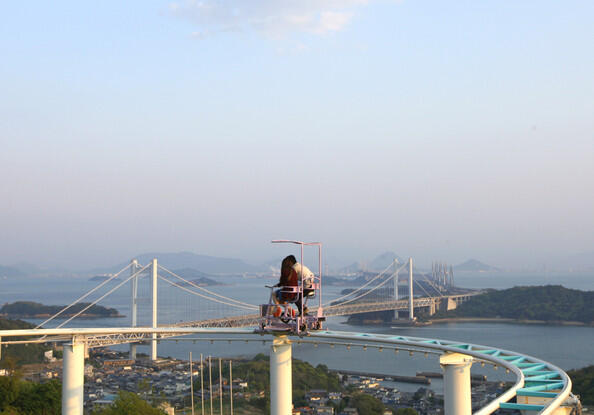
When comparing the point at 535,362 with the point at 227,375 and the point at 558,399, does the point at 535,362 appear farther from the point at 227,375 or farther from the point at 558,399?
the point at 227,375

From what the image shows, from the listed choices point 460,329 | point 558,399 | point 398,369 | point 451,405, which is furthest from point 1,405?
point 460,329

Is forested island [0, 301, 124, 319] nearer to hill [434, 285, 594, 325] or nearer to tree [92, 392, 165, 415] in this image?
hill [434, 285, 594, 325]

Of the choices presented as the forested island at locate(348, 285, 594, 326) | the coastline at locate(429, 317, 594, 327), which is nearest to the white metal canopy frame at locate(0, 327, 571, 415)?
the forested island at locate(348, 285, 594, 326)

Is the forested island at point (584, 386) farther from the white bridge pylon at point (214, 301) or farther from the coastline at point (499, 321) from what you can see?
the coastline at point (499, 321)

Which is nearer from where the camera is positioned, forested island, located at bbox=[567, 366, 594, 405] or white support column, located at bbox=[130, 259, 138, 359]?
forested island, located at bbox=[567, 366, 594, 405]

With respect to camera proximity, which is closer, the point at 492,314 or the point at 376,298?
the point at 492,314
